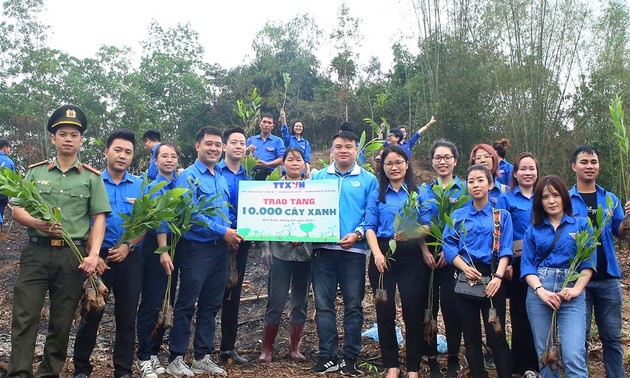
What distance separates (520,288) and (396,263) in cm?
107

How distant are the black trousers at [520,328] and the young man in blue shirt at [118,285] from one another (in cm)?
309

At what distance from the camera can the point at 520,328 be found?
462 centimetres

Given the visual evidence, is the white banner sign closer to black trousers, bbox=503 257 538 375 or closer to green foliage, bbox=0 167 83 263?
black trousers, bbox=503 257 538 375

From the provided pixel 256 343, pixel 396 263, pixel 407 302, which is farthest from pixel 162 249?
pixel 407 302

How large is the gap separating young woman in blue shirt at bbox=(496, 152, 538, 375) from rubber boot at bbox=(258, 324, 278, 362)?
2.14 m

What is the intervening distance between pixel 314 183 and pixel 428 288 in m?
1.38

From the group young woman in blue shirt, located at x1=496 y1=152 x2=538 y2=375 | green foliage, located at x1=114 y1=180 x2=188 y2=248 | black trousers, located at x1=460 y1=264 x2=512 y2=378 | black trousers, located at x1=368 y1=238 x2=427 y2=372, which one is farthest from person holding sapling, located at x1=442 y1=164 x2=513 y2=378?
green foliage, located at x1=114 y1=180 x2=188 y2=248

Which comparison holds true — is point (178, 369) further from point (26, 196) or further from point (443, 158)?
point (443, 158)

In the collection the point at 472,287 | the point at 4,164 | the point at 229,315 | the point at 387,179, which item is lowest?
the point at 229,315

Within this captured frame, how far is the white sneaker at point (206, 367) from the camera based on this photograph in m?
4.71

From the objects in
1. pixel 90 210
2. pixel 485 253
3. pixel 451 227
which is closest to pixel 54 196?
pixel 90 210

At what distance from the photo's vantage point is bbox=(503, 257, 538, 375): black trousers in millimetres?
4582

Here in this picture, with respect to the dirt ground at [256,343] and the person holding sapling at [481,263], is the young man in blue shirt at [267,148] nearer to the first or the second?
the dirt ground at [256,343]

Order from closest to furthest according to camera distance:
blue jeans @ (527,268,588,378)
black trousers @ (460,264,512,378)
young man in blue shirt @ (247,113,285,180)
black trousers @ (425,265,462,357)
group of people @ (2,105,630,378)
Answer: blue jeans @ (527,268,588,378)
group of people @ (2,105,630,378)
black trousers @ (460,264,512,378)
black trousers @ (425,265,462,357)
young man in blue shirt @ (247,113,285,180)
